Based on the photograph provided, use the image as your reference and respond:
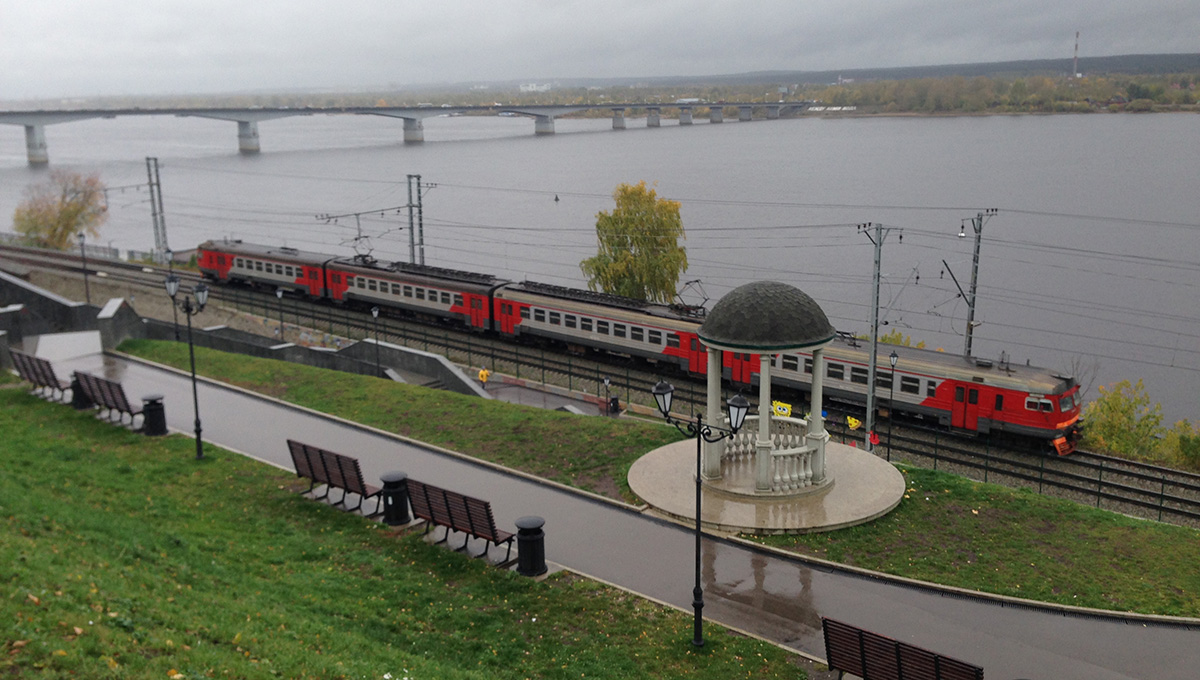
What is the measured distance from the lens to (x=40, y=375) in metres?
21.3

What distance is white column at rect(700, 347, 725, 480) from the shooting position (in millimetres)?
17844

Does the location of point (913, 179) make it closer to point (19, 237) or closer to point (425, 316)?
point (425, 316)

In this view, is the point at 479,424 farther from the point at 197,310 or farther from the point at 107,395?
the point at 107,395

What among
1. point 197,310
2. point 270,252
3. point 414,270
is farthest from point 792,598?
point 270,252

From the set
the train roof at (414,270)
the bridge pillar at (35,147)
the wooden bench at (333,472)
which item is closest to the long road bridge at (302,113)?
the bridge pillar at (35,147)

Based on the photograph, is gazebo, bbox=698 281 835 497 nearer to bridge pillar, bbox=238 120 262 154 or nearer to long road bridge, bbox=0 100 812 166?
long road bridge, bbox=0 100 812 166

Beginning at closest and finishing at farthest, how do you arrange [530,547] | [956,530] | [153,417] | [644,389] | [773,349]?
→ [530,547] → [956,530] → [773,349] → [153,417] → [644,389]

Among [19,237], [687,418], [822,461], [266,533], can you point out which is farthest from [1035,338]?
[19,237]

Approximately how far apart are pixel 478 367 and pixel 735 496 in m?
20.6

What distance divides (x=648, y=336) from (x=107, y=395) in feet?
62.8

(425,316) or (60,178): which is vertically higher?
(60,178)

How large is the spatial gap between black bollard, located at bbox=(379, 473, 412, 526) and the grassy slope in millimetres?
3461

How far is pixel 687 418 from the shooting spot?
29484 millimetres

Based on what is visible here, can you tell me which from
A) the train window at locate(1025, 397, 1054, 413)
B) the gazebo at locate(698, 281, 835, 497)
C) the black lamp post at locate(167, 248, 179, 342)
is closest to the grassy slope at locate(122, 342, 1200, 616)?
the gazebo at locate(698, 281, 835, 497)
